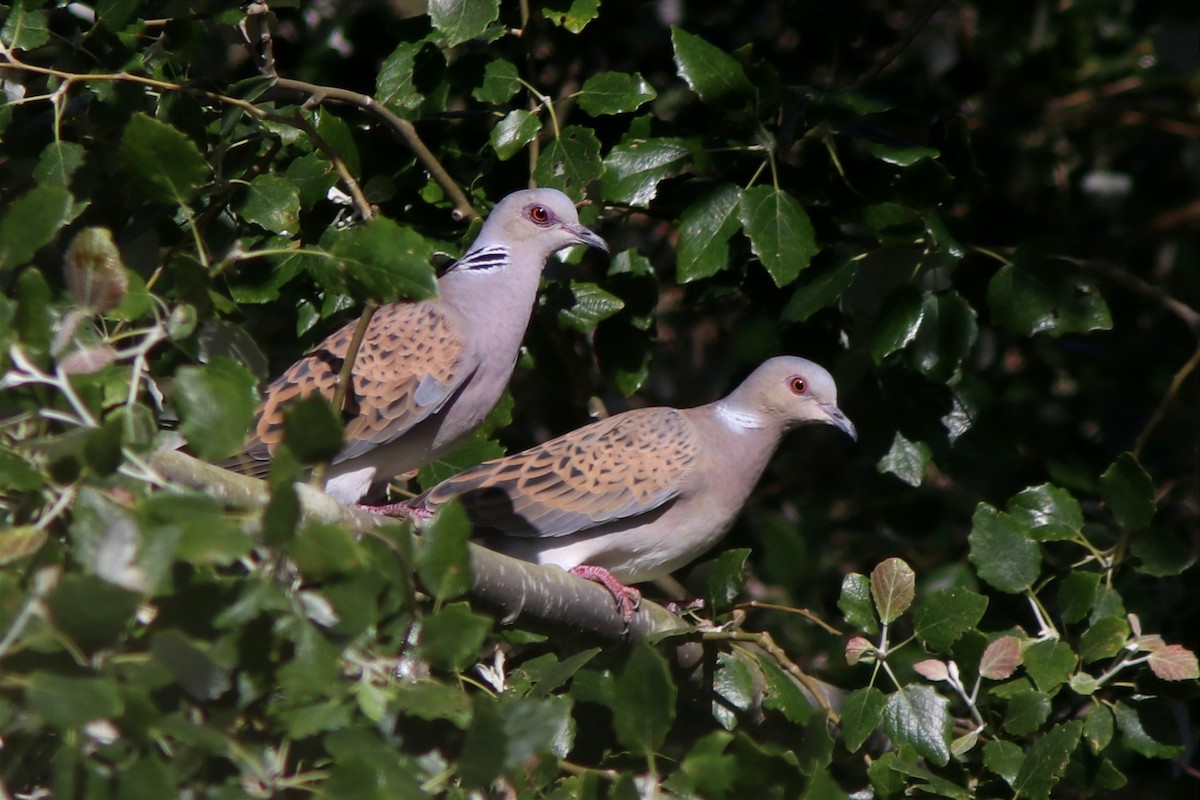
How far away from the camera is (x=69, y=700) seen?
102 centimetres

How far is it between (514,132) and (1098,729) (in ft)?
4.66

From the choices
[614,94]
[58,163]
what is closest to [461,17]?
[614,94]

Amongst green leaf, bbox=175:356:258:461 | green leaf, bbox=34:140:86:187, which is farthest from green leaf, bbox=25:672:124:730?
green leaf, bbox=34:140:86:187

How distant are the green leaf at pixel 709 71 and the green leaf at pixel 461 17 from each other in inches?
14.0

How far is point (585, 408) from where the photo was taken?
124 inches

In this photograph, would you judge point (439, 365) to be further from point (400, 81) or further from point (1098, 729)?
point (1098, 729)

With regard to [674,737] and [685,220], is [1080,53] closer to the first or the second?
[685,220]

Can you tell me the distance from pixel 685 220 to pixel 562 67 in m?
0.88

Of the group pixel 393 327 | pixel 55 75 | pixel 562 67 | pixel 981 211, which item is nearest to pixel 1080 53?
pixel 981 211

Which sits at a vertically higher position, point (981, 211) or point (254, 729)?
point (254, 729)

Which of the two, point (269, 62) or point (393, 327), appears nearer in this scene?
point (269, 62)

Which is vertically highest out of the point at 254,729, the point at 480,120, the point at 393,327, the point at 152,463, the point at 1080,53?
the point at 152,463

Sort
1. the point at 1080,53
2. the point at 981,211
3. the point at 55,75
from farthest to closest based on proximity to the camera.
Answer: the point at 1080,53 → the point at 981,211 → the point at 55,75

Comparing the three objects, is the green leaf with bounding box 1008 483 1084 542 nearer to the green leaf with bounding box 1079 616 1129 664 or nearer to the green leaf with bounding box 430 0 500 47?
the green leaf with bounding box 1079 616 1129 664
